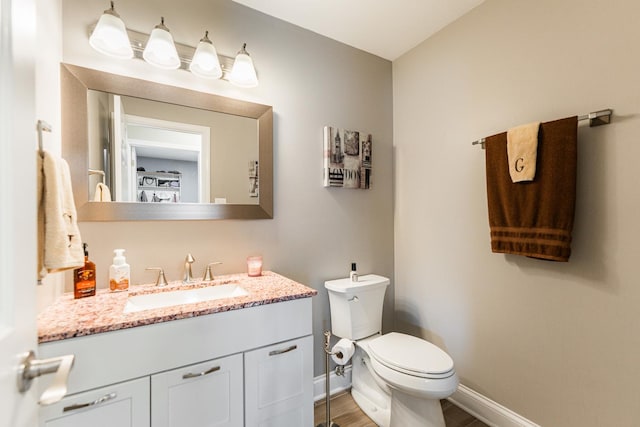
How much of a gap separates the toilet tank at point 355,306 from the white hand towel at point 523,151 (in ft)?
3.26

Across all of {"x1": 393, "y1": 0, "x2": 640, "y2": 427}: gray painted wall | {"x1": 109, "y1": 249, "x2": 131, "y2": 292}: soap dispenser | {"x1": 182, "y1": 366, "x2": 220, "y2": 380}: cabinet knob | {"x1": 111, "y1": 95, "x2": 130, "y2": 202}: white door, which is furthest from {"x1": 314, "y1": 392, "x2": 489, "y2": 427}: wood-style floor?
{"x1": 111, "y1": 95, "x2": 130, "y2": 202}: white door

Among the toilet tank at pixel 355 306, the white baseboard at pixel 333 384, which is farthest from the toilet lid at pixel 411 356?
the white baseboard at pixel 333 384

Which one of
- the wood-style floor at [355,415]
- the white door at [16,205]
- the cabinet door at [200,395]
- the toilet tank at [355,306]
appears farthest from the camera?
the toilet tank at [355,306]

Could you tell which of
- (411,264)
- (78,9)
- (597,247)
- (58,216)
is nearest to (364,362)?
(411,264)

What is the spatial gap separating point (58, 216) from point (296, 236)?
47.2 inches

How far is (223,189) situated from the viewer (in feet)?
5.39

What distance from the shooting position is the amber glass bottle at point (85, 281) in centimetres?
122

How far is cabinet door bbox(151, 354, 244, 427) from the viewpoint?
1038 mm

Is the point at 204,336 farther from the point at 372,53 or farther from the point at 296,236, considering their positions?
the point at 372,53

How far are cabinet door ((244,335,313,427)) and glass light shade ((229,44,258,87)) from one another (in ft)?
4.58

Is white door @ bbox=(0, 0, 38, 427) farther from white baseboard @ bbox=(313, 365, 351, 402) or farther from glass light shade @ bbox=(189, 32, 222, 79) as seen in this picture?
white baseboard @ bbox=(313, 365, 351, 402)

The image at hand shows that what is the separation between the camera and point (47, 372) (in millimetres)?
558

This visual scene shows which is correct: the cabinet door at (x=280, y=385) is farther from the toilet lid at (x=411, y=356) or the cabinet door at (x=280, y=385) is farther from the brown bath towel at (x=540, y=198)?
the brown bath towel at (x=540, y=198)

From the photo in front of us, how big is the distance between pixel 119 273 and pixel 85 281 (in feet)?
0.40
